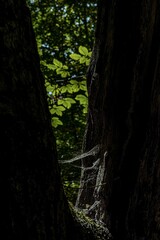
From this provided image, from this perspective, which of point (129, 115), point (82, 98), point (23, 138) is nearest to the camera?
point (23, 138)

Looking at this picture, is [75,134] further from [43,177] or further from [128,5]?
[43,177]

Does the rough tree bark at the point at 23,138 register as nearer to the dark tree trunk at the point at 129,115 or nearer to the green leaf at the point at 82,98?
the dark tree trunk at the point at 129,115

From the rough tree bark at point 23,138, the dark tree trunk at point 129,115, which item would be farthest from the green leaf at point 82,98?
the rough tree bark at point 23,138

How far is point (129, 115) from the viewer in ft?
6.05

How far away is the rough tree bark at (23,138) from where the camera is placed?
0.99 m

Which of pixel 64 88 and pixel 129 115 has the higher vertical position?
pixel 64 88

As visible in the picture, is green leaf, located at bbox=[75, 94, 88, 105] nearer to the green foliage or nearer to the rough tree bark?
the green foliage

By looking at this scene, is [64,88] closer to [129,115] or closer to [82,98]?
[82,98]

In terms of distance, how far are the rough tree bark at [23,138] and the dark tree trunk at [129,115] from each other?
2.33 ft

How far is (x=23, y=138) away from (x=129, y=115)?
3.07 feet

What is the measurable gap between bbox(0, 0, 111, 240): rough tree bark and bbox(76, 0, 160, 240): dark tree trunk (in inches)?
27.9

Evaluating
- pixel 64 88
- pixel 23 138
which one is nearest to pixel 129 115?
pixel 23 138

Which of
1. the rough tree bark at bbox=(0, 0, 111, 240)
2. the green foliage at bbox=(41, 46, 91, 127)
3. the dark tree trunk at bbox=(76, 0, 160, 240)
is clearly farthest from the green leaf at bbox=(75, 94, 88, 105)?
the rough tree bark at bbox=(0, 0, 111, 240)

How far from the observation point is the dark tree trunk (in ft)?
5.71
